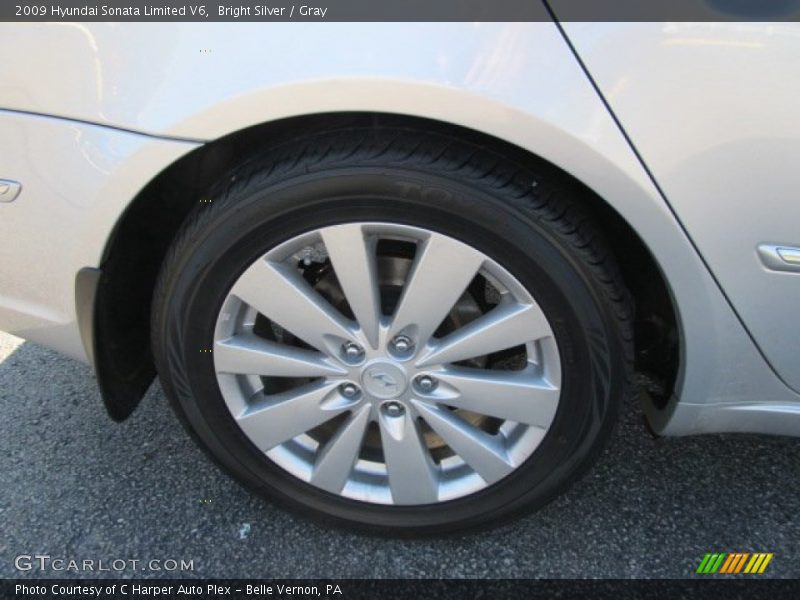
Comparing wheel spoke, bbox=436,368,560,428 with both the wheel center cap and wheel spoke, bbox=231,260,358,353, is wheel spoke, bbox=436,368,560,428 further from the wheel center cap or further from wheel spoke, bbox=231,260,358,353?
wheel spoke, bbox=231,260,358,353

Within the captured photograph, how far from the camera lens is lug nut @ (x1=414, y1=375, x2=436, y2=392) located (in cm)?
149

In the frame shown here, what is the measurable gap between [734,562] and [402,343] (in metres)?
0.98

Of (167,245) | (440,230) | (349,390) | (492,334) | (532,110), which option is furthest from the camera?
(167,245)

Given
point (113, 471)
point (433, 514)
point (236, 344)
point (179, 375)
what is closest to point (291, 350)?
point (236, 344)

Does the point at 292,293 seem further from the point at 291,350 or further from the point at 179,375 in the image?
the point at 179,375

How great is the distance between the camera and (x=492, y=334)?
1420mm

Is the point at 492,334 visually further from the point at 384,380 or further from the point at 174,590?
the point at 174,590

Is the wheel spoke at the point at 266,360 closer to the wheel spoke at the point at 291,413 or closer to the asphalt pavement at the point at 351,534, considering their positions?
the wheel spoke at the point at 291,413

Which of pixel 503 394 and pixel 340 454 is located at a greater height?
pixel 503 394

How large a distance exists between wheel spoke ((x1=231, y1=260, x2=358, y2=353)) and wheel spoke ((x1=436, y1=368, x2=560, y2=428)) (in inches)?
9.5

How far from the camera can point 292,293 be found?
142 centimetres
